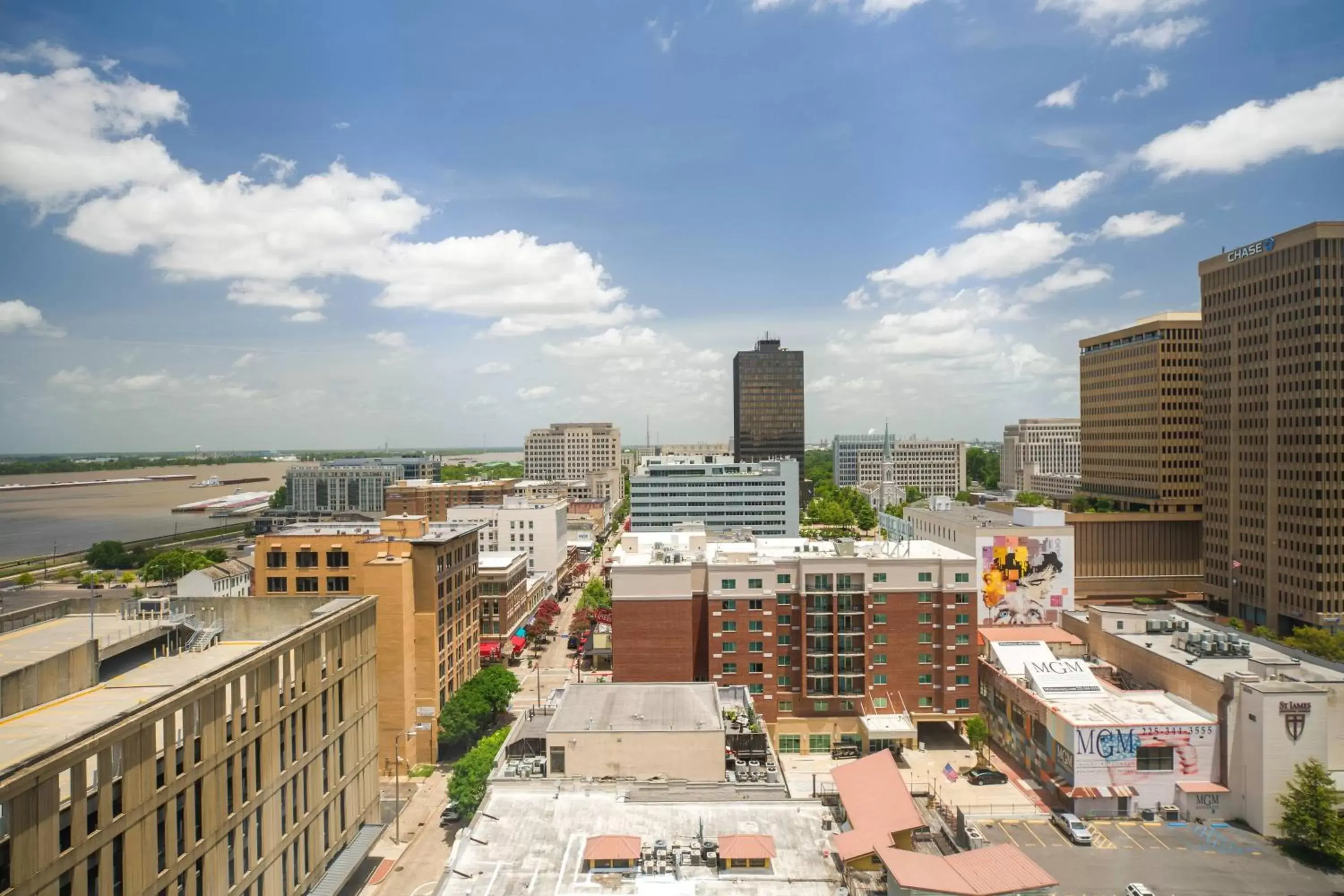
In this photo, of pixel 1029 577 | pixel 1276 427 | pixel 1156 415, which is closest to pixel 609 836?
pixel 1029 577

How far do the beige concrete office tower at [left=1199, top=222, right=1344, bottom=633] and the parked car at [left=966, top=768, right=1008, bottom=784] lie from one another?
5780 centimetres

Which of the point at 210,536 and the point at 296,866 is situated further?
the point at 210,536

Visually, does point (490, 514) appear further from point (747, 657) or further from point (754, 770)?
point (754, 770)

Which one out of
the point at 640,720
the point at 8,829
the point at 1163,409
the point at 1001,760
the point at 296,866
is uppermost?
the point at 1163,409

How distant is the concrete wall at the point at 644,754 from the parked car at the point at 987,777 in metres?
25.0

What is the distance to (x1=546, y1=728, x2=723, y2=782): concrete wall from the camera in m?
38.2

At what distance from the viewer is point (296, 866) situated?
33938mm

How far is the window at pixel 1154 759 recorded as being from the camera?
47938 mm

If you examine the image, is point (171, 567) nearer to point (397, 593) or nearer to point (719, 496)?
point (719, 496)

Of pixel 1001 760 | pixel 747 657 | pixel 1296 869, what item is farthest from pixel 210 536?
pixel 1296 869

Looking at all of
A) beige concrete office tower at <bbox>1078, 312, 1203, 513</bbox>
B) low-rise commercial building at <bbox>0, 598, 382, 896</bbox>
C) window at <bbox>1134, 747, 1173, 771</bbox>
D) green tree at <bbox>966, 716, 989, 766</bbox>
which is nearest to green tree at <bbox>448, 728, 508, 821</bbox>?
low-rise commercial building at <bbox>0, 598, 382, 896</bbox>

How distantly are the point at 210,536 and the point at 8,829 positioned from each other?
195332 mm

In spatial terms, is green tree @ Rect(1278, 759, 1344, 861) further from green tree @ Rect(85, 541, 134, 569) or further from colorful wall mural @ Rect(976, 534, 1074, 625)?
green tree @ Rect(85, 541, 134, 569)

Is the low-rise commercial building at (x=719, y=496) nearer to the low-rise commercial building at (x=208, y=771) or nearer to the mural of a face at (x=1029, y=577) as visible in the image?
the mural of a face at (x=1029, y=577)
